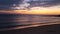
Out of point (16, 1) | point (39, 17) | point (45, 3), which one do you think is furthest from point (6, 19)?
point (45, 3)

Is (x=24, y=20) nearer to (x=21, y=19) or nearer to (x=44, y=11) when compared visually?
(x=21, y=19)

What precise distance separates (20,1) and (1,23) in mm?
356

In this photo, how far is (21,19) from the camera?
49.3 inches

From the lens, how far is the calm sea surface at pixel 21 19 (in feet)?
4.00

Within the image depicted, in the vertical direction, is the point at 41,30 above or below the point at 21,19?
below

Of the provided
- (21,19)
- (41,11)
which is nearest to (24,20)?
(21,19)

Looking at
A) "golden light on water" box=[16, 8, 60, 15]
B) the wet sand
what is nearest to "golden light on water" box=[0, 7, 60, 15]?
"golden light on water" box=[16, 8, 60, 15]

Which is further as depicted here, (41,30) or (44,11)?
(41,30)

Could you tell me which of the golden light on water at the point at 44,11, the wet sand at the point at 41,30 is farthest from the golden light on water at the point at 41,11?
the wet sand at the point at 41,30

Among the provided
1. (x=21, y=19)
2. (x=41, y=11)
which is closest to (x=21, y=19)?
(x=21, y=19)

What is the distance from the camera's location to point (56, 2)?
1.22 m

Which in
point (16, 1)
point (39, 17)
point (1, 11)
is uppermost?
point (16, 1)

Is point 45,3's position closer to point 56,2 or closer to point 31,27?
point 56,2

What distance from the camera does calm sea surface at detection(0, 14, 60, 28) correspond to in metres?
1.22
